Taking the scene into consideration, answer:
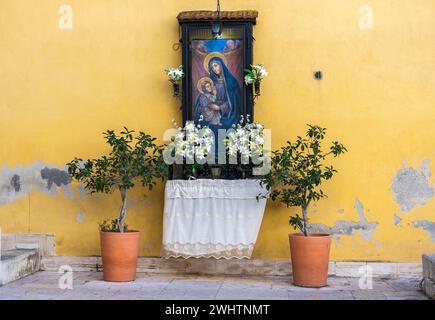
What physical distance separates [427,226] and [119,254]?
334cm

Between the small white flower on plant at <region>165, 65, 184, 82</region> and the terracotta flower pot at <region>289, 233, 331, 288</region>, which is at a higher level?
the small white flower on plant at <region>165, 65, 184, 82</region>

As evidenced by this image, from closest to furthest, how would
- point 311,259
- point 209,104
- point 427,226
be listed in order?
point 311,259 → point 427,226 → point 209,104

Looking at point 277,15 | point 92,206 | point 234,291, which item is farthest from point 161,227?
point 277,15

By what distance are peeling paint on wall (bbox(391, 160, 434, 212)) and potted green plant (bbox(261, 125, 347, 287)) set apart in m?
0.78

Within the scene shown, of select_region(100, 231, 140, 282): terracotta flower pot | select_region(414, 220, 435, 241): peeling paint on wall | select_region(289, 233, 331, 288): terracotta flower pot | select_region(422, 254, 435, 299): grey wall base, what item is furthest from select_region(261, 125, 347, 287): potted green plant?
select_region(100, 231, 140, 282): terracotta flower pot

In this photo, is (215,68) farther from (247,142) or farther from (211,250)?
(211,250)

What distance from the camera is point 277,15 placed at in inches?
336

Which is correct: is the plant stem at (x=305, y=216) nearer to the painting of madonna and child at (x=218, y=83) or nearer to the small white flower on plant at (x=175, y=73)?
the painting of madonna and child at (x=218, y=83)

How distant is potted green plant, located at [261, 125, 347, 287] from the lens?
7.67 meters

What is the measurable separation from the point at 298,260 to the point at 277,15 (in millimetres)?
2778

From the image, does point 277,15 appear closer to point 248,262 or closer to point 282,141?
point 282,141

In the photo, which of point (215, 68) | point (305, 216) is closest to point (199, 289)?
point (305, 216)

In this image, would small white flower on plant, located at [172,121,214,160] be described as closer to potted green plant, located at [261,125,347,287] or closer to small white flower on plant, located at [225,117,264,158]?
small white flower on plant, located at [225,117,264,158]

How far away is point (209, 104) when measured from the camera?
845 cm
